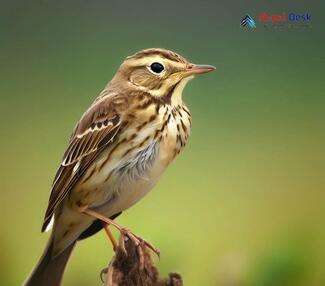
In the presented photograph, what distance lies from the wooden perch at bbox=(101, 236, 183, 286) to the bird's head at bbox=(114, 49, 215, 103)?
1.55 ft

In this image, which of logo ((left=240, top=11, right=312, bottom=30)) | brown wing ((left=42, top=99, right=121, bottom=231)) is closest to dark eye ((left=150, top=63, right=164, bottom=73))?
brown wing ((left=42, top=99, right=121, bottom=231))

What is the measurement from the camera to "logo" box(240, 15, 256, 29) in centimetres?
224

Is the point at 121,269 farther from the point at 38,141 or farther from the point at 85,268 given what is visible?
the point at 38,141

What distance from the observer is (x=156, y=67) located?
194 cm

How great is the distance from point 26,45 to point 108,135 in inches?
17.4

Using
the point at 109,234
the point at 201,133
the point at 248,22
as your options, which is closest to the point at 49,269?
the point at 109,234

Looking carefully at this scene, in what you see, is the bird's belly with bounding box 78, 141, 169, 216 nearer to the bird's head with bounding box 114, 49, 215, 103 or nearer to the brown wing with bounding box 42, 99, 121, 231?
the brown wing with bounding box 42, 99, 121, 231

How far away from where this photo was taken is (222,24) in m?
2.22

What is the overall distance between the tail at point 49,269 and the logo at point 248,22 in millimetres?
937

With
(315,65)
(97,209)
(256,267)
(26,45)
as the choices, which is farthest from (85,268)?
(315,65)

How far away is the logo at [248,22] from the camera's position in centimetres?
224

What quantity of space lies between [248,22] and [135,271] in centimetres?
95

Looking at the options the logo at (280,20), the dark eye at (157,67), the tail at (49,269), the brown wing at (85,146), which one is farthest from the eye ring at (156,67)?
the tail at (49,269)

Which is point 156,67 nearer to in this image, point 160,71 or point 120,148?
point 160,71
